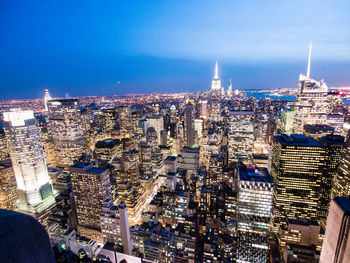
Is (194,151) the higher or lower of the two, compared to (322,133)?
lower

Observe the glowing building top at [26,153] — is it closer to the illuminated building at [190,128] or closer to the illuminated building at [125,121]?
the illuminated building at [125,121]

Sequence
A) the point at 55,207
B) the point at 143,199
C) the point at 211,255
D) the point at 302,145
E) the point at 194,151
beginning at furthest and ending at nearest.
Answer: the point at 194,151, the point at 143,199, the point at 55,207, the point at 302,145, the point at 211,255

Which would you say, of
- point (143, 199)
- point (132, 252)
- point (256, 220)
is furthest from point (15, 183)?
point (256, 220)

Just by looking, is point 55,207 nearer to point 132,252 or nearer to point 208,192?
point 132,252

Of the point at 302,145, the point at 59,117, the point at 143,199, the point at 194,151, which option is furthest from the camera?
the point at 59,117

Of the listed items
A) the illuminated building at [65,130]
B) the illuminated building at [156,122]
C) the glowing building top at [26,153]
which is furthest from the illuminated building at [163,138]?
the glowing building top at [26,153]

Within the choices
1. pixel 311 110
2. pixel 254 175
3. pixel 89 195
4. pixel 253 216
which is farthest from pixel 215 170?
pixel 311 110

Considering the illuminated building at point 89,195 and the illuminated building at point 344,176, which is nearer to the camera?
the illuminated building at point 344,176
